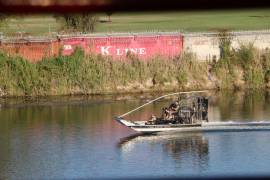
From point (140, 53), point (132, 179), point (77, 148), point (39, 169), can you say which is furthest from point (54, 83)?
point (132, 179)

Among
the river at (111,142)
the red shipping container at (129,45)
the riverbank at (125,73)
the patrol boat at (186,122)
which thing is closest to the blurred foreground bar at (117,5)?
the river at (111,142)

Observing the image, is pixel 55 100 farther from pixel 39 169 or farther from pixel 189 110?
pixel 39 169

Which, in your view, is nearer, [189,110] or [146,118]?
[189,110]

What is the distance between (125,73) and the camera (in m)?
26.3

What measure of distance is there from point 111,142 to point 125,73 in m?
7.15

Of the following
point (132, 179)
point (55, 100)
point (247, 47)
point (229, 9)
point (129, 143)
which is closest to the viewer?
point (229, 9)

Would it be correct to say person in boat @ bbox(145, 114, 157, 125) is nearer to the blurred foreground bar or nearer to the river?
the river

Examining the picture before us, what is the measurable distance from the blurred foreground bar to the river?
11.5 metres

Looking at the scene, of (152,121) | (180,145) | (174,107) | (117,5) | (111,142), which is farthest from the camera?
(174,107)

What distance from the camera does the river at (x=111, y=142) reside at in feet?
53.2

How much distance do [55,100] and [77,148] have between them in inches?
285

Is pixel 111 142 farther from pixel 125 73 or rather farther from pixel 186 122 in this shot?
pixel 125 73

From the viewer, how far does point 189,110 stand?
21156mm

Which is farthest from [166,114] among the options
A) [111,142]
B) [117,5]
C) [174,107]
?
[117,5]
